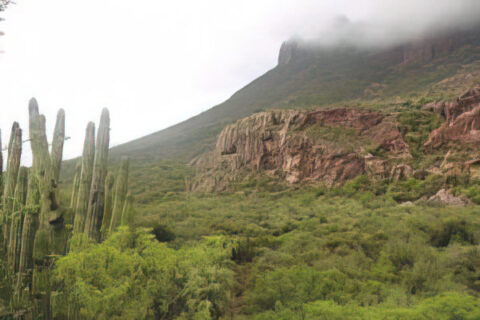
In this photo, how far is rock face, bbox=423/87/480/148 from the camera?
29.5 m

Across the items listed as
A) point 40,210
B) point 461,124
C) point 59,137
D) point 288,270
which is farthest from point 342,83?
point 40,210

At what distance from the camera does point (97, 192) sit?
10.6m

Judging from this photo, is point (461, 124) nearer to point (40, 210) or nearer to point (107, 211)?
point (107, 211)

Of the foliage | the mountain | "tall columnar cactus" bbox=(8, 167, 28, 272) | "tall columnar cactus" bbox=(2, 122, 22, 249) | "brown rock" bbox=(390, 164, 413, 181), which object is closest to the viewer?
the foliage

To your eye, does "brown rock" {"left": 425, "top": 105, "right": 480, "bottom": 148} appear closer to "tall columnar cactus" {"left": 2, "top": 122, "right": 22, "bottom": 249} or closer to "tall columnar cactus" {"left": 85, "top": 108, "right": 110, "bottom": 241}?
"tall columnar cactus" {"left": 85, "top": 108, "right": 110, "bottom": 241}

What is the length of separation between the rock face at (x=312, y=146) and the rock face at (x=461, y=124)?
130 inches

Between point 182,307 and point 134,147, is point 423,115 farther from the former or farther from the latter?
point 134,147

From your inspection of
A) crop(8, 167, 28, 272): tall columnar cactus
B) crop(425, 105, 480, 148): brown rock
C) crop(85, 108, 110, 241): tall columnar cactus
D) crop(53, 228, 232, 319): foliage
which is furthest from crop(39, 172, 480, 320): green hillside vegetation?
crop(425, 105, 480, 148): brown rock

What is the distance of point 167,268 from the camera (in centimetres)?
796

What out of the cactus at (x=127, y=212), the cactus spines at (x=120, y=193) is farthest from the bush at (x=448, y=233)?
the cactus spines at (x=120, y=193)

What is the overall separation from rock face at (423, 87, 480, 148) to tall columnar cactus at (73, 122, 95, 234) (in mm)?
32245

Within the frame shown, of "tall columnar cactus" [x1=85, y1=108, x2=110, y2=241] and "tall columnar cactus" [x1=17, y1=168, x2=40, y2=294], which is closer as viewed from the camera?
"tall columnar cactus" [x1=17, y1=168, x2=40, y2=294]

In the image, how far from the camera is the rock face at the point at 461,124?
96.7 feet

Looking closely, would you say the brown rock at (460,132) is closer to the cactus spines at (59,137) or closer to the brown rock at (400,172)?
the brown rock at (400,172)
